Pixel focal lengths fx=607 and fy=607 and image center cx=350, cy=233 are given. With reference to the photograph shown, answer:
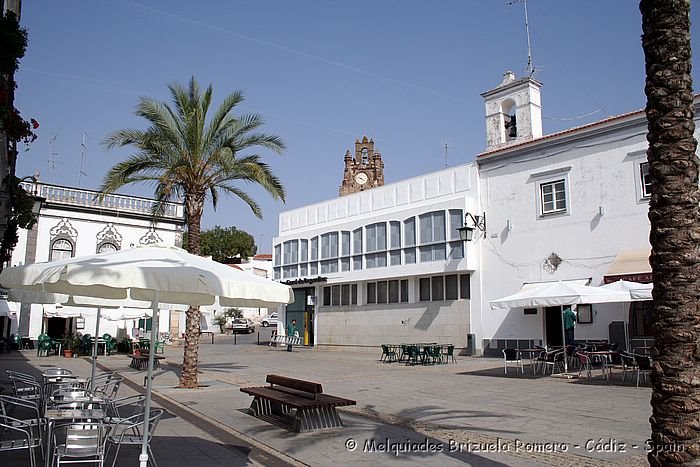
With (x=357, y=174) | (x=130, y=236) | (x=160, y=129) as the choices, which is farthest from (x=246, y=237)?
(x=160, y=129)

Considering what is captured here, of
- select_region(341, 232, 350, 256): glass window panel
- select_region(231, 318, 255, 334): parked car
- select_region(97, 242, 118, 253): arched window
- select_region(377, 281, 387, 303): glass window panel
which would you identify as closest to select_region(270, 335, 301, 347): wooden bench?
select_region(341, 232, 350, 256): glass window panel

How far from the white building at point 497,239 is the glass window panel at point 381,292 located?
0.05 m

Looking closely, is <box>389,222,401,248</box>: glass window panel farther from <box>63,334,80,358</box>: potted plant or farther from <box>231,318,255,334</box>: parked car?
<box>231,318,255,334</box>: parked car

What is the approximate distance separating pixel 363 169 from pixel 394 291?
41104 millimetres

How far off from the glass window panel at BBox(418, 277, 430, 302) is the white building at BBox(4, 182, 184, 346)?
1582 centimetres

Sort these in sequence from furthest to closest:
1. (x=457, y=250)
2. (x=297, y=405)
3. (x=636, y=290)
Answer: (x=457, y=250)
(x=636, y=290)
(x=297, y=405)

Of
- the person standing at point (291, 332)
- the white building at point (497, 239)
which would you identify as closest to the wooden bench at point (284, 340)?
the person standing at point (291, 332)

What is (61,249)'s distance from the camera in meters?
34.5

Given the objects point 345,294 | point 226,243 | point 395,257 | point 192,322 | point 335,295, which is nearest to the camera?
point 192,322

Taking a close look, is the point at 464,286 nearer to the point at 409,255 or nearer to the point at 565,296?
the point at 409,255

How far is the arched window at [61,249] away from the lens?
112 ft

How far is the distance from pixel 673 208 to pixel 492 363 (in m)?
18.5

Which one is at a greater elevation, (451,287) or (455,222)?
(455,222)

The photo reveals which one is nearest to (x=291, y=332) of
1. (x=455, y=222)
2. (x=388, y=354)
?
(x=388, y=354)
